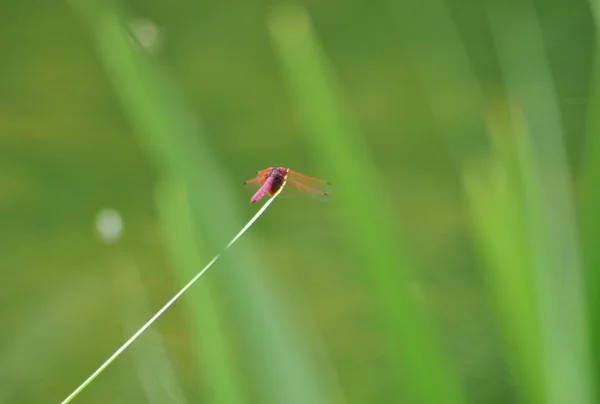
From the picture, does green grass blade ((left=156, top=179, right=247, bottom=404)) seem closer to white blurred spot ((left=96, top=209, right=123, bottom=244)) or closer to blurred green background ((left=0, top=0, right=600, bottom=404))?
blurred green background ((left=0, top=0, right=600, bottom=404))

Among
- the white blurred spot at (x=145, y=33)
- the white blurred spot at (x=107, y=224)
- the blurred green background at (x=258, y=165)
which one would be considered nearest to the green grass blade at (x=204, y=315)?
the white blurred spot at (x=145, y=33)

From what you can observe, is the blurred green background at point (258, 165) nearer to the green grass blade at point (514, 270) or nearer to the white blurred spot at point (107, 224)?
the white blurred spot at point (107, 224)

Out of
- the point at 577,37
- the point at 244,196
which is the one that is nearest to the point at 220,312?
the point at 244,196

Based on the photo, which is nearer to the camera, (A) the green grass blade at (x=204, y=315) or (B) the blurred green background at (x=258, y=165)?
(A) the green grass blade at (x=204, y=315)

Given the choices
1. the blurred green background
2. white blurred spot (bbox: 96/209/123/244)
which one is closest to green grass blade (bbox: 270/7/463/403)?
the blurred green background

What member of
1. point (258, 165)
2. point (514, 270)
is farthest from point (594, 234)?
point (258, 165)

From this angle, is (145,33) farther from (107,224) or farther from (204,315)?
(107,224)
